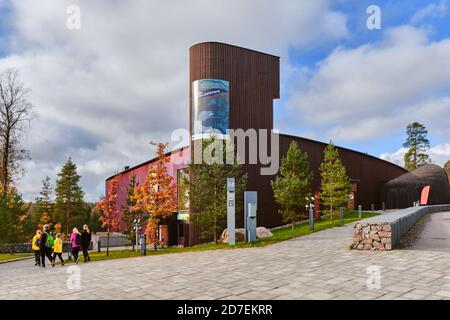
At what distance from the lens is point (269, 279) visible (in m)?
9.05

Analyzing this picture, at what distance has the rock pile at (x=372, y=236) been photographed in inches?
514

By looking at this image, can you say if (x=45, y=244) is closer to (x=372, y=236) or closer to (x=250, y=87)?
(x=372, y=236)

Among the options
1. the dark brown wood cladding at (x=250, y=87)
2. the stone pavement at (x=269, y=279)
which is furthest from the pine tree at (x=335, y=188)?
the stone pavement at (x=269, y=279)

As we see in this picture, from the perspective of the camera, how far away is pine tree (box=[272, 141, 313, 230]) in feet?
91.9

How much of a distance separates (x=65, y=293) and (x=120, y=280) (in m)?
1.61

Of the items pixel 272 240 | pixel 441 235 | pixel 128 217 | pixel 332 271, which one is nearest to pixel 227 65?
pixel 128 217

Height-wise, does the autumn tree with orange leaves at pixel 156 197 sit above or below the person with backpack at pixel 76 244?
above

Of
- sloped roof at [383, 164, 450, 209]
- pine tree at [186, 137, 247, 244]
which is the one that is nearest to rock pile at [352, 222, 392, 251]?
pine tree at [186, 137, 247, 244]

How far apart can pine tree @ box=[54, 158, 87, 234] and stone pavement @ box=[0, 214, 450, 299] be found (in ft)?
161

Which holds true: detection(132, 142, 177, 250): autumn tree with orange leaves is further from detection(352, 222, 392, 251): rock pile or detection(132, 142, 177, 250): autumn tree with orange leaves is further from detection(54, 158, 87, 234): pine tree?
detection(54, 158, 87, 234): pine tree

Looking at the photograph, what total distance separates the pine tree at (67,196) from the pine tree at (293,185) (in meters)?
39.7

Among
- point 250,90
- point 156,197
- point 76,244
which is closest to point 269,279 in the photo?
point 76,244

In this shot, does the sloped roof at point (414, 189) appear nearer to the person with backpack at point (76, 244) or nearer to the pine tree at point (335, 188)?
the pine tree at point (335, 188)
